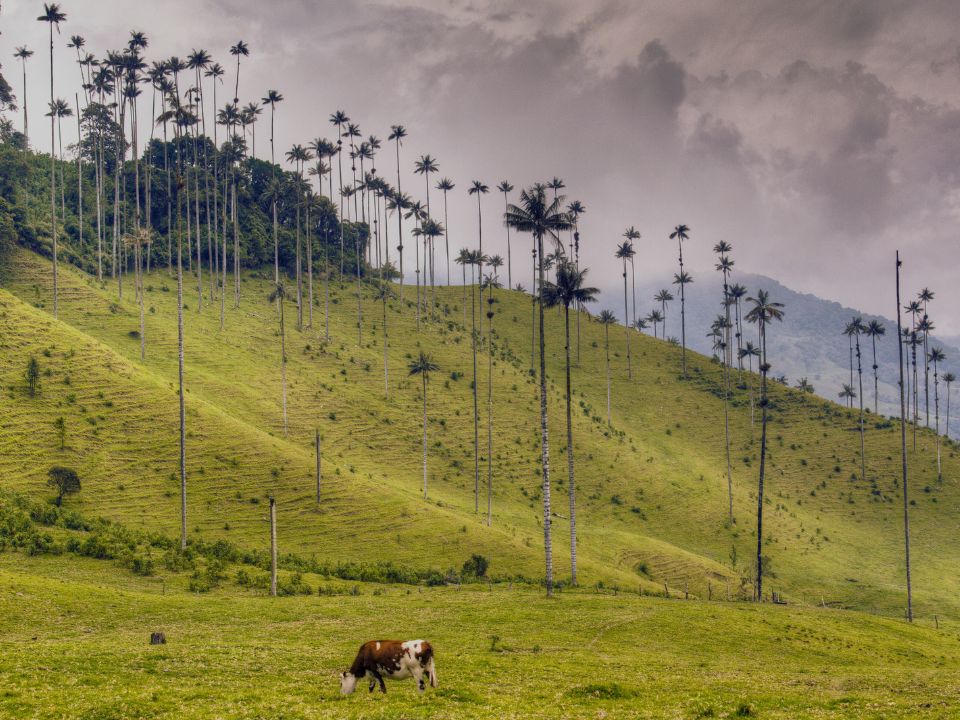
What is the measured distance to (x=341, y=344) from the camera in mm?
140125

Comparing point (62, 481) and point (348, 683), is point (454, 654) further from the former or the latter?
point (62, 481)

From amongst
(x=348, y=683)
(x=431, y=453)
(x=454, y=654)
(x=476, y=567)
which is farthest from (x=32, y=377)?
(x=348, y=683)

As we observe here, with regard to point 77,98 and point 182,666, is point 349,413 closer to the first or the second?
point 182,666

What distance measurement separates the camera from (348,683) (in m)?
23.0

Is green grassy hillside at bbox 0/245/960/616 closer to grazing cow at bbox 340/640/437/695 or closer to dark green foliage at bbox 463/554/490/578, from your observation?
dark green foliage at bbox 463/554/490/578

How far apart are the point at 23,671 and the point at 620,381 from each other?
473ft

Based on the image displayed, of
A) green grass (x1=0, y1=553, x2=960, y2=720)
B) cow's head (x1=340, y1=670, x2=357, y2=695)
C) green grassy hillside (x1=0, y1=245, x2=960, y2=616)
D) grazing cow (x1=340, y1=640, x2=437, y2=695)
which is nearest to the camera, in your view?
green grass (x1=0, y1=553, x2=960, y2=720)

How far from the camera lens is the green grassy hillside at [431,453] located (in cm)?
7662

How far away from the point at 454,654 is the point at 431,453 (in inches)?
3177

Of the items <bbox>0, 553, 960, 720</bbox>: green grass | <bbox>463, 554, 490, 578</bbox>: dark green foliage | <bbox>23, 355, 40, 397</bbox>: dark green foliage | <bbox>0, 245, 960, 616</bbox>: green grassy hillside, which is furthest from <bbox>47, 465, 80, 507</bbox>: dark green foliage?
<bbox>463, 554, 490, 578</bbox>: dark green foliage

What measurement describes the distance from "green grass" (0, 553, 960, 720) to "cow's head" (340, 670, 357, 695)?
0.39 metres

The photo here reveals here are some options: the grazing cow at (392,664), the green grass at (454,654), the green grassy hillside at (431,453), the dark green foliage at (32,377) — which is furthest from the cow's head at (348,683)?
the dark green foliage at (32,377)

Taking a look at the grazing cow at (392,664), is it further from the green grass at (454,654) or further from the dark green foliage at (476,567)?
the dark green foliage at (476,567)

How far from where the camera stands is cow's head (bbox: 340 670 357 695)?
22.9m
